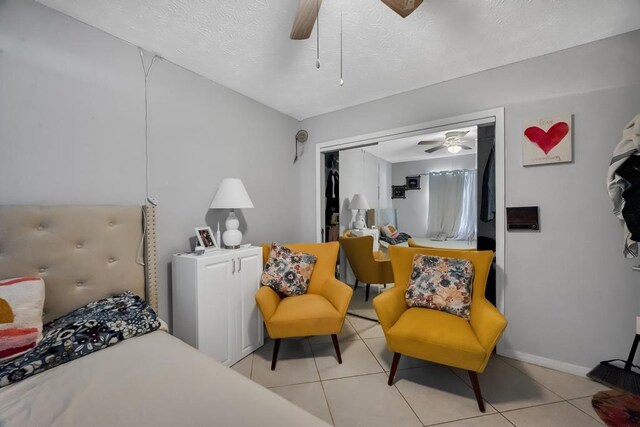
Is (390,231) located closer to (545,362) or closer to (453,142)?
(453,142)

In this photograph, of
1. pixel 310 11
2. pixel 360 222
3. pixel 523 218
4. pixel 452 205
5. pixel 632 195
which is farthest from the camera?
pixel 360 222

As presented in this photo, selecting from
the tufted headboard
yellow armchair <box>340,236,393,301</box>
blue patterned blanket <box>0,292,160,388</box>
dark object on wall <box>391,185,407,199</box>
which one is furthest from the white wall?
the tufted headboard

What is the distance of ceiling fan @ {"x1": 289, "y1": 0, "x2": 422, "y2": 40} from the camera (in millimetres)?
1155

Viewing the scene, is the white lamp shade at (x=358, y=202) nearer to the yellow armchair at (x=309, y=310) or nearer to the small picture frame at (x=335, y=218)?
the small picture frame at (x=335, y=218)

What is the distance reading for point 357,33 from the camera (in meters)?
1.71

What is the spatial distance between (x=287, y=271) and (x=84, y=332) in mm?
1351

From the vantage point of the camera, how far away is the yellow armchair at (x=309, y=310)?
189 centimetres

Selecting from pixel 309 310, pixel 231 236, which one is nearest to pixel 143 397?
pixel 309 310

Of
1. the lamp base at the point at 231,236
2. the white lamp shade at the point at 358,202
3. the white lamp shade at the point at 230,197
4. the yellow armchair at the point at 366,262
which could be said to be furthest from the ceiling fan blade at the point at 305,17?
the yellow armchair at the point at 366,262

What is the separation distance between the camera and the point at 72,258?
1.46 meters

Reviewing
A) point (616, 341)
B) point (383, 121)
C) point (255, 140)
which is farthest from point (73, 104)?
point (616, 341)

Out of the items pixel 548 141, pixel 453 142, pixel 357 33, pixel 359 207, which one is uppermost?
pixel 357 33

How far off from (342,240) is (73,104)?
2.61 m

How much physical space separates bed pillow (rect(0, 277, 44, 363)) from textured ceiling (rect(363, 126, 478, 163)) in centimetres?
286
